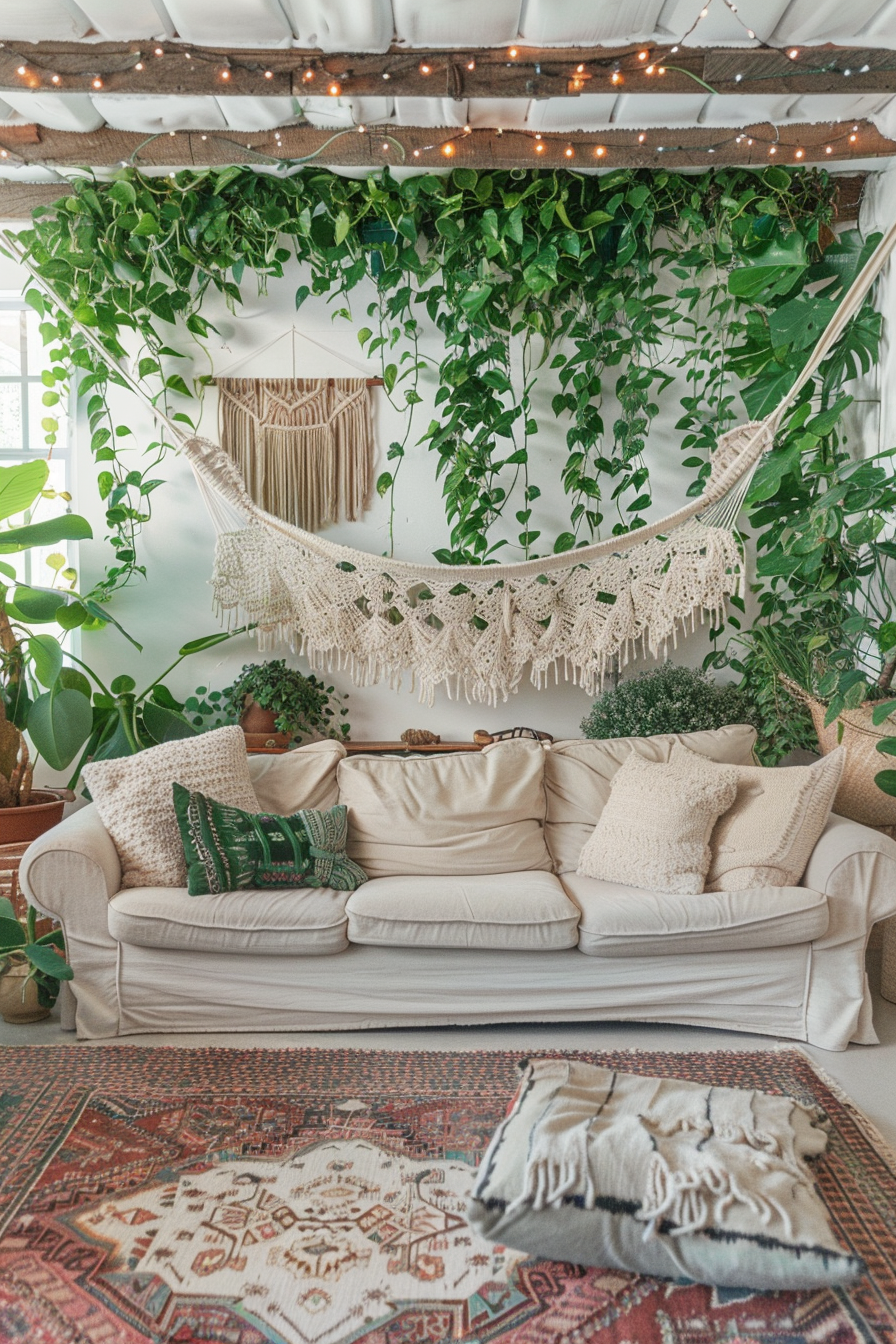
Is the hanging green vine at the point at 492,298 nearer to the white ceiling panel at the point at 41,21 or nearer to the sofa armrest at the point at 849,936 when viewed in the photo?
the white ceiling panel at the point at 41,21

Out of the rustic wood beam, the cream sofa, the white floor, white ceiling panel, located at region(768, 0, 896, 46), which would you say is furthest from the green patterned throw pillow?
white ceiling panel, located at region(768, 0, 896, 46)

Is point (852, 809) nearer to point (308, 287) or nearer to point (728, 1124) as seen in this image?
point (728, 1124)

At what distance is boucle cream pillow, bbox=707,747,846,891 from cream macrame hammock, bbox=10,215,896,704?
528mm

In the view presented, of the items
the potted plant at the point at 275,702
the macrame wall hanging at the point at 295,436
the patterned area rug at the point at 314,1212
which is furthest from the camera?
the macrame wall hanging at the point at 295,436

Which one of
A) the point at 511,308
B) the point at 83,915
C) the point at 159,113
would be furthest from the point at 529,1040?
the point at 159,113

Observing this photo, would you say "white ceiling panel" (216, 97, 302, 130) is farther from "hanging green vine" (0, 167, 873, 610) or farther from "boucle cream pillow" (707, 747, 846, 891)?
"boucle cream pillow" (707, 747, 846, 891)

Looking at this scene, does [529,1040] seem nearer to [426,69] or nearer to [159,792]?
[159,792]

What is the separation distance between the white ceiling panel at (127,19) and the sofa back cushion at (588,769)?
209cm

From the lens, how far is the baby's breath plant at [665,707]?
3164mm

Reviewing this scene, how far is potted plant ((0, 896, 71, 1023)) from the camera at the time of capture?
2469 mm

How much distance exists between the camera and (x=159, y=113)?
2787mm

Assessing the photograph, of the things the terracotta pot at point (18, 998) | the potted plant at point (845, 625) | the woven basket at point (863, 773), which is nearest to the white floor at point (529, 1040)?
the terracotta pot at point (18, 998)

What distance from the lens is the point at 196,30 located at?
240cm

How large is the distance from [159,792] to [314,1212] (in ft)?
3.97
